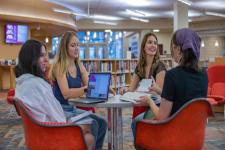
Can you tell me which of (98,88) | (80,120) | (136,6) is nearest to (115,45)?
(136,6)

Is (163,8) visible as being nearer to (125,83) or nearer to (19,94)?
(125,83)

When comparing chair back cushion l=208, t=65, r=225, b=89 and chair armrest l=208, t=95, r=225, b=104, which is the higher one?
chair back cushion l=208, t=65, r=225, b=89

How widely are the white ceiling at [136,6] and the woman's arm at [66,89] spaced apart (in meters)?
9.14

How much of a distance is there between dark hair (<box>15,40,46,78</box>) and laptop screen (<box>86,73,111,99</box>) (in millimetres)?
543

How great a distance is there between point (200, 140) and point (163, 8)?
37.9 feet

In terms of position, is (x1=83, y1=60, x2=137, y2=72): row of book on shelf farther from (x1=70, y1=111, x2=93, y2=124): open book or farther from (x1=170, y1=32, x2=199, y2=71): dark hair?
(x1=170, y1=32, x2=199, y2=71): dark hair

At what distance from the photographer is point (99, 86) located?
254 cm

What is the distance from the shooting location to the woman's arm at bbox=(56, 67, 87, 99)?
261 centimetres

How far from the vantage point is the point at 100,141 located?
2852 millimetres

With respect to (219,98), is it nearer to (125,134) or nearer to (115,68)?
(125,134)

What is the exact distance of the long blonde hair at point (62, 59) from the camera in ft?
9.02

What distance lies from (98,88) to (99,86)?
0.8 inches

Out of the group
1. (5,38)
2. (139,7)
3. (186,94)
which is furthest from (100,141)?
(139,7)

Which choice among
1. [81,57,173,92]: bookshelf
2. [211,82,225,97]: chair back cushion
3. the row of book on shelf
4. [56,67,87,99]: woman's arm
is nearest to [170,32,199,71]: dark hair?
[56,67,87,99]: woman's arm
